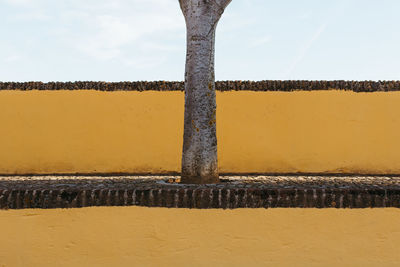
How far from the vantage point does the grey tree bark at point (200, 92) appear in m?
5.24

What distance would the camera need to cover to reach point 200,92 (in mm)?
5254

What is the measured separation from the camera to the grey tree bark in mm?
5242

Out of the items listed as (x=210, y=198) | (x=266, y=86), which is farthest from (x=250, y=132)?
(x=210, y=198)

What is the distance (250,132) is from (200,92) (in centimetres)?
194

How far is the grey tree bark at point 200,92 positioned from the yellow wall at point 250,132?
1656 millimetres

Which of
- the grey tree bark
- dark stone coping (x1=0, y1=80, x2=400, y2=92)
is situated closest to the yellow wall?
dark stone coping (x1=0, y1=80, x2=400, y2=92)
